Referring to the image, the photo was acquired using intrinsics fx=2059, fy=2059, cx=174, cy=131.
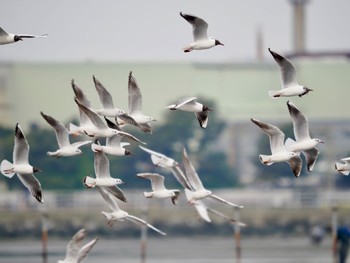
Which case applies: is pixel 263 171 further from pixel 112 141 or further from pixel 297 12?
pixel 112 141

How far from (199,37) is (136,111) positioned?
1.83 m

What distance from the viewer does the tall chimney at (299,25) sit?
138875 millimetres

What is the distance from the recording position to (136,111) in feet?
117

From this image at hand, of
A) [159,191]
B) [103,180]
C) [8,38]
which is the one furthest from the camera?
[159,191]

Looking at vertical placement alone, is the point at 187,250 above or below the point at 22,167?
below

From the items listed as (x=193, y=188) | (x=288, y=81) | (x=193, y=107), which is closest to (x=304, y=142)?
(x=288, y=81)

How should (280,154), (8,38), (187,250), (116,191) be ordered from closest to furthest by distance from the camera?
(8,38), (280,154), (116,191), (187,250)

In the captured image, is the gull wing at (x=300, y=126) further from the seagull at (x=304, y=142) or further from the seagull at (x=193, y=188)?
the seagull at (x=193, y=188)

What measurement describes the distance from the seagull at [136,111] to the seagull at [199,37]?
1182 millimetres

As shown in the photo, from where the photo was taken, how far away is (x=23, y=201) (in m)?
88.2

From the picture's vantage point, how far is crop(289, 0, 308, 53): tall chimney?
5468 inches

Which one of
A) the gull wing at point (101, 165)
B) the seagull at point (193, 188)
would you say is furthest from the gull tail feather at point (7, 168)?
the seagull at point (193, 188)

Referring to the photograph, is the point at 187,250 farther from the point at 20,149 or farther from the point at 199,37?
the point at 20,149

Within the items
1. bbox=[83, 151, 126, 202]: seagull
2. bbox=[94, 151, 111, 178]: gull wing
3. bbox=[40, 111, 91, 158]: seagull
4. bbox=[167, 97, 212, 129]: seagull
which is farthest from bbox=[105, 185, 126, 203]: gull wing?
bbox=[167, 97, 212, 129]: seagull
